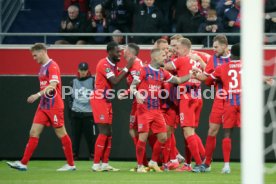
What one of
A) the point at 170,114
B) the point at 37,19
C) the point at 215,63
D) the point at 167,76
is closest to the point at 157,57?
the point at 167,76

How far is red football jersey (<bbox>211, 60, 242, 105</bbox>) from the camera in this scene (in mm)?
12891

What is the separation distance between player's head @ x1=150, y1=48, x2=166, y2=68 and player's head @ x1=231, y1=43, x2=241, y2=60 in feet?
3.49

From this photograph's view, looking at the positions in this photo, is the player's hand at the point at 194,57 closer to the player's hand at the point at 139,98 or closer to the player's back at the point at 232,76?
the player's back at the point at 232,76

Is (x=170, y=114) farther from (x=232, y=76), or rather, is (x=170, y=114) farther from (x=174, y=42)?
(x=232, y=76)

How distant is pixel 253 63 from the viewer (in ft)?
21.8

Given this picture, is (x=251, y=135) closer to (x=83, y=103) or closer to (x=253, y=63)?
(x=253, y=63)

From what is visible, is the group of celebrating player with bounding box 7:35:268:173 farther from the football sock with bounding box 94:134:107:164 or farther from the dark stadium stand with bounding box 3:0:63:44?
the dark stadium stand with bounding box 3:0:63:44

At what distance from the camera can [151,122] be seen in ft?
43.7

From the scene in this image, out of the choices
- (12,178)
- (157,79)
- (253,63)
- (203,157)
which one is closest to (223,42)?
(157,79)

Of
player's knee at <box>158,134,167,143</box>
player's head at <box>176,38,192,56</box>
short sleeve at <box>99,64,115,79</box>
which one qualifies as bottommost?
player's knee at <box>158,134,167,143</box>

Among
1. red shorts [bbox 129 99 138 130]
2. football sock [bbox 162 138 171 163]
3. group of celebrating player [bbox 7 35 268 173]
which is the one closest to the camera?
group of celebrating player [bbox 7 35 268 173]

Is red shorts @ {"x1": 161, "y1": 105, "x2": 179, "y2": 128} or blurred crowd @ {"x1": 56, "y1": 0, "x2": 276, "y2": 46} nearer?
red shorts @ {"x1": 161, "y1": 105, "x2": 179, "y2": 128}

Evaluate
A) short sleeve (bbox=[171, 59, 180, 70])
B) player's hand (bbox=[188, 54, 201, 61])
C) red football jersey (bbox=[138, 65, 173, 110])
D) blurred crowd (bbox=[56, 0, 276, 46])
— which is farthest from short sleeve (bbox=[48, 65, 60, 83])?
blurred crowd (bbox=[56, 0, 276, 46])

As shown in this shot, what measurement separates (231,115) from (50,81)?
2720mm
